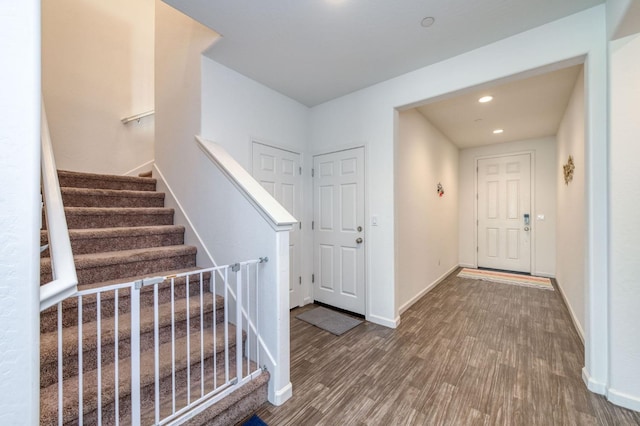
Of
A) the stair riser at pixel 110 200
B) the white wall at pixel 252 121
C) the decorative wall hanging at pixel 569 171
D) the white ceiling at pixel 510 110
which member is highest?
the white ceiling at pixel 510 110

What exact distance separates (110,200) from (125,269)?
950 mm

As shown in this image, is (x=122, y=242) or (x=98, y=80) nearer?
(x=122, y=242)

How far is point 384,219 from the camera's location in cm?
296

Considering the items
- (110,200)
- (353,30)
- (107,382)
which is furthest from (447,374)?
(110,200)

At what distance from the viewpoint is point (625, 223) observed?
5.66 ft

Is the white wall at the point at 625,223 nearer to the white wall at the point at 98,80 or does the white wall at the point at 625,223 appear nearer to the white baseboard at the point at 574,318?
the white baseboard at the point at 574,318

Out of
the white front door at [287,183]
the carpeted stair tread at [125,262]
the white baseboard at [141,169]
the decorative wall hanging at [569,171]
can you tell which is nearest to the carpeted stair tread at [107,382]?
the carpeted stair tread at [125,262]

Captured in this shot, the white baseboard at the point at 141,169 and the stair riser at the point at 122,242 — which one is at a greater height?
the white baseboard at the point at 141,169

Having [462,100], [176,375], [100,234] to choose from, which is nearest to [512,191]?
[462,100]

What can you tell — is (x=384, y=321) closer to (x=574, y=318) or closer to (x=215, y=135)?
(x=574, y=318)

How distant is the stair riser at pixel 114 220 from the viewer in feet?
7.34

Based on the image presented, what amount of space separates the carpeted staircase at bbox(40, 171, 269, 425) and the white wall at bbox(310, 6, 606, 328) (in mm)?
1709

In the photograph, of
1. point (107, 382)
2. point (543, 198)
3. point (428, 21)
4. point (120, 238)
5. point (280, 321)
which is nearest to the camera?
point (107, 382)

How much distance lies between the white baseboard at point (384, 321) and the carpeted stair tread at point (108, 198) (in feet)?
8.87
